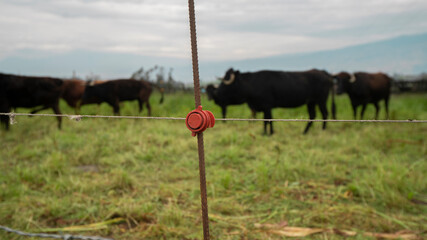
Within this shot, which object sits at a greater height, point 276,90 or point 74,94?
point 74,94

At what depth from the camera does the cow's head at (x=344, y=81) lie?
26.1 feet

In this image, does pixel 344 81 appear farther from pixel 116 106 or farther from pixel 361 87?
pixel 116 106

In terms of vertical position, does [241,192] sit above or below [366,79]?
below

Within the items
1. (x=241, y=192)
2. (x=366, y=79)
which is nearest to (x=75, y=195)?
(x=241, y=192)

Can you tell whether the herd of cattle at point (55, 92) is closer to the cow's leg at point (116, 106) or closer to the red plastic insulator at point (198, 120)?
the cow's leg at point (116, 106)

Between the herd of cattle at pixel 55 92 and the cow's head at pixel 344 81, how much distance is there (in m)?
5.07

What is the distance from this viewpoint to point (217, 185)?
3564 mm

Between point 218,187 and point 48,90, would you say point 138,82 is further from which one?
→ point 218,187

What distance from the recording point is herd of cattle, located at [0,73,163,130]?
669cm

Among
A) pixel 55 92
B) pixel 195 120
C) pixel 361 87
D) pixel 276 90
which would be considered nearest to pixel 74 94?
pixel 55 92

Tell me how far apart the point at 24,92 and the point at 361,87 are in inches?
298

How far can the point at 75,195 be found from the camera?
3375mm

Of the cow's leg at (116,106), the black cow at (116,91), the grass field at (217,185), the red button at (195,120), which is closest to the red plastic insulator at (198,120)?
the red button at (195,120)

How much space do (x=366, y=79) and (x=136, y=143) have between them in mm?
5778
